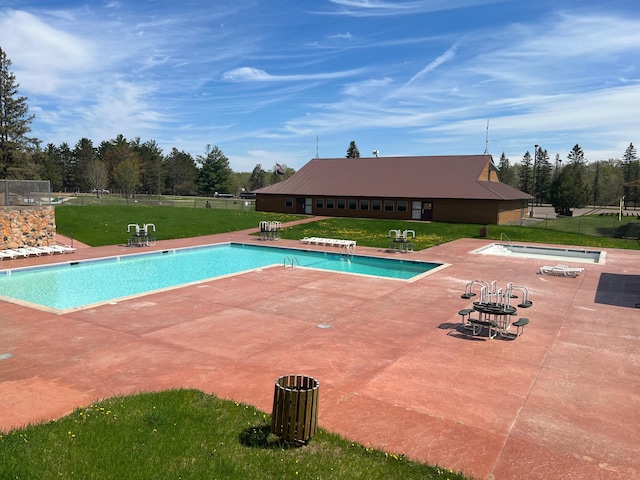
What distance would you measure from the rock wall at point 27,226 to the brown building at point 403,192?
2762 cm

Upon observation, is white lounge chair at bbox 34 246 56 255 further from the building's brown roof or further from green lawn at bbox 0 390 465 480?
Result: the building's brown roof

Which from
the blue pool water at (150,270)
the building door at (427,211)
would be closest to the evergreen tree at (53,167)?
the building door at (427,211)

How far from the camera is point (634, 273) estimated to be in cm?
1906

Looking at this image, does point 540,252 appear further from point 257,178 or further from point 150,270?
point 257,178

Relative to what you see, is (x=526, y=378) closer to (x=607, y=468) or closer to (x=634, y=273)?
(x=607, y=468)

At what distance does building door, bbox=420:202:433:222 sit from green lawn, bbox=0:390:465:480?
37167 millimetres

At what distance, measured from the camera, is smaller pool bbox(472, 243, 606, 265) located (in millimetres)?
25184

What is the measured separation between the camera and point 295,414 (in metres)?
5.43

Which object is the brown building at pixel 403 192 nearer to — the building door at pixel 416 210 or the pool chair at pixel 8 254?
the building door at pixel 416 210

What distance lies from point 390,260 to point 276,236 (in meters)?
9.98

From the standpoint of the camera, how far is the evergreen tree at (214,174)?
106625 mm

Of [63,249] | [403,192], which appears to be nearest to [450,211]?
[403,192]

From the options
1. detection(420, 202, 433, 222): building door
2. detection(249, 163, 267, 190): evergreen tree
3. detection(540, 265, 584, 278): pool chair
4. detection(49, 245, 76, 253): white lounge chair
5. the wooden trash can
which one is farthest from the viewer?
detection(249, 163, 267, 190): evergreen tree

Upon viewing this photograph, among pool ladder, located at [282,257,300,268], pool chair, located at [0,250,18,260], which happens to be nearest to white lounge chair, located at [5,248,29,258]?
pool chair, located at [0,250,18,260]
